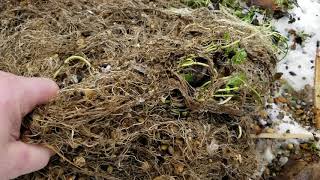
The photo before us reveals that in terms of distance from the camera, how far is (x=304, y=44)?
3.29 meters

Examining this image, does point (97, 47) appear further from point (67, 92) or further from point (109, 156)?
point (109, 156)

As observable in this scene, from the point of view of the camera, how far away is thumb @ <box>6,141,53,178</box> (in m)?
2.16

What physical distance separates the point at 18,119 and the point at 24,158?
185mm

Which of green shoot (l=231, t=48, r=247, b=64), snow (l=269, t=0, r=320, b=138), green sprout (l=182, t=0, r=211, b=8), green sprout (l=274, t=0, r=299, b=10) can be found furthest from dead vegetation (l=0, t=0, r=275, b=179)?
green sprout (l=274, t=0, r=299, b=10)

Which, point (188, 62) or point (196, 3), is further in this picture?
point (196, 3)

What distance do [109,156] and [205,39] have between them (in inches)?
34.3

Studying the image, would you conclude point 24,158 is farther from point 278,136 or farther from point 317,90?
point 317,90

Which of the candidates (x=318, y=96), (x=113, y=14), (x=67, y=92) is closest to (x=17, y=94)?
(x=67, y=92)

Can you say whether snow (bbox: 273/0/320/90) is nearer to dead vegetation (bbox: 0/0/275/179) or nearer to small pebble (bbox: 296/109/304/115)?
small pebble (bbox: 296/109/304/115)

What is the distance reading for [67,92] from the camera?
2.32 metres

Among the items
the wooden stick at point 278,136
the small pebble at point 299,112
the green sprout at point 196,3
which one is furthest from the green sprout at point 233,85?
the green sprout at point 196,3

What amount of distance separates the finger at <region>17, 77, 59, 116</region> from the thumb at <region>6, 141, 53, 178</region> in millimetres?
166

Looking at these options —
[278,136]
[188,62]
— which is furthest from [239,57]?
[278,136]

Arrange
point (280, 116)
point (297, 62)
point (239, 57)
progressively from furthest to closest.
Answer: point (297, 62) → point (280, 116) → point (239, 57)
